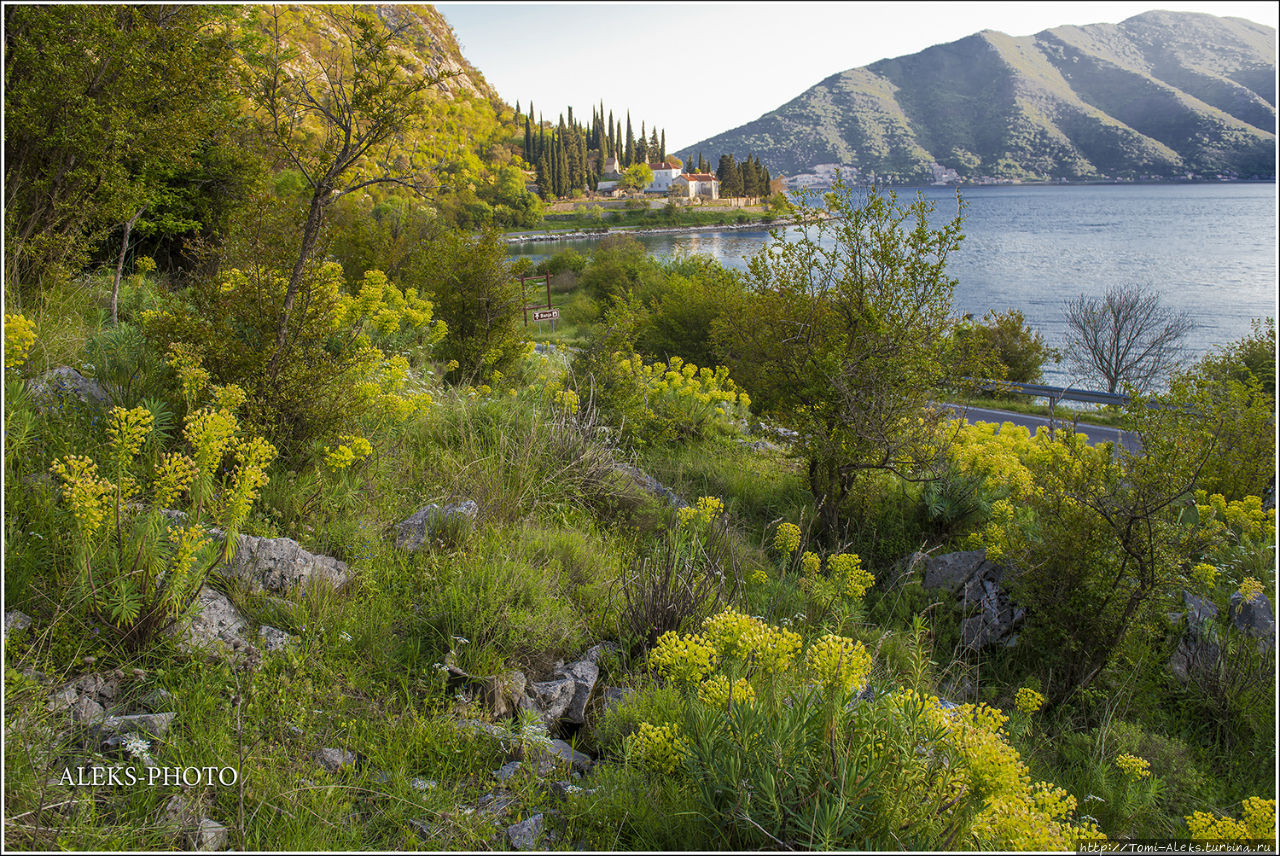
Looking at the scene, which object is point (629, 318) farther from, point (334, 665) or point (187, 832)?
point (187, 832)

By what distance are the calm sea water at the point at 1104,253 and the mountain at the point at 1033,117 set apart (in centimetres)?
1982

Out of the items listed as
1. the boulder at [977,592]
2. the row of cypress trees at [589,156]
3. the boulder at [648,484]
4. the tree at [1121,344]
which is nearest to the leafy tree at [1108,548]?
the boulder at [977,592]

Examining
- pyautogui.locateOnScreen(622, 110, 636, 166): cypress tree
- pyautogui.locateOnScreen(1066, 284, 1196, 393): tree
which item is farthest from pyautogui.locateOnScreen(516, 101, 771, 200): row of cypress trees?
pyautogui.locateOnScreen(1066, 284, 1196, 393): tree

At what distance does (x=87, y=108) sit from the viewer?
4.95 meters

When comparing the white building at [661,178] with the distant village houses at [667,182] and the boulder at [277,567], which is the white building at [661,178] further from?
the boulder at [277,567]

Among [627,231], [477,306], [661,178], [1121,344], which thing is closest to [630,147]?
[661,178]

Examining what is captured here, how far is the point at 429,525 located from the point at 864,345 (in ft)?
13.3

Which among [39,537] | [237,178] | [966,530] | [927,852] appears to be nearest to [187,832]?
[39,537]

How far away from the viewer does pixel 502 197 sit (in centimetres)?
8394

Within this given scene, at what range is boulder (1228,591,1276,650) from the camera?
172 inches

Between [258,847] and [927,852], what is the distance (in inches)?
74.1

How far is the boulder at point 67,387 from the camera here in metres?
3.67

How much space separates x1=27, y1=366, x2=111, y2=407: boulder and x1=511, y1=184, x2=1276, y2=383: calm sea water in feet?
62.0

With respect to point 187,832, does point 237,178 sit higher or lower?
higher
